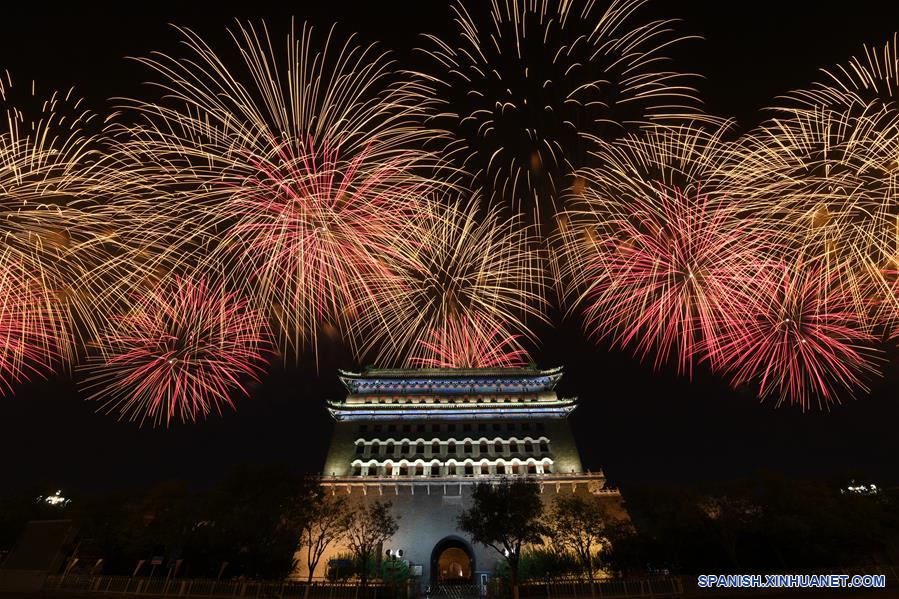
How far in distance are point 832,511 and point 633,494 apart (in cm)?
1097

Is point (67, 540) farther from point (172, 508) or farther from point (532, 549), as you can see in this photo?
point (532, 549)

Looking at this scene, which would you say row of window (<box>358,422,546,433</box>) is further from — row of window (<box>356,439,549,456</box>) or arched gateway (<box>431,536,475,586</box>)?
arched gateway (<box>431,536,475,586</box>)

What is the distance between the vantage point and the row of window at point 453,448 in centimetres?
4569

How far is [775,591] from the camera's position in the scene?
23.1m

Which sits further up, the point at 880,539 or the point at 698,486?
Result: the point at 698,486

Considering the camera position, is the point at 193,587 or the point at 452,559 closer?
the point at 193,587

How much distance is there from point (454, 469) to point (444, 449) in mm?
2178

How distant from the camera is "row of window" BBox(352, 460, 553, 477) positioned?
44250mm

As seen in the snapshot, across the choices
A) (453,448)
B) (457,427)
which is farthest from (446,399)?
(453,448)

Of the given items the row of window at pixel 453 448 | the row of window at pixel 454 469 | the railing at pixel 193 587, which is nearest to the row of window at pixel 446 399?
the row of window at pixel 453 448

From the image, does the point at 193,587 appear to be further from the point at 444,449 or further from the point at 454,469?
the point at 444,449

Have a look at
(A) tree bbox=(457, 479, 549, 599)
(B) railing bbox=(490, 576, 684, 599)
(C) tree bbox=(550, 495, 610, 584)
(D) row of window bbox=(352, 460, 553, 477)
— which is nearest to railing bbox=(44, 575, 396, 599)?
(A) tree bbox=(457, 479, 549, 599)

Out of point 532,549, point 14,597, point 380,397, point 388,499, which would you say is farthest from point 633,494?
point 14,597

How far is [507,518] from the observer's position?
100 feet
